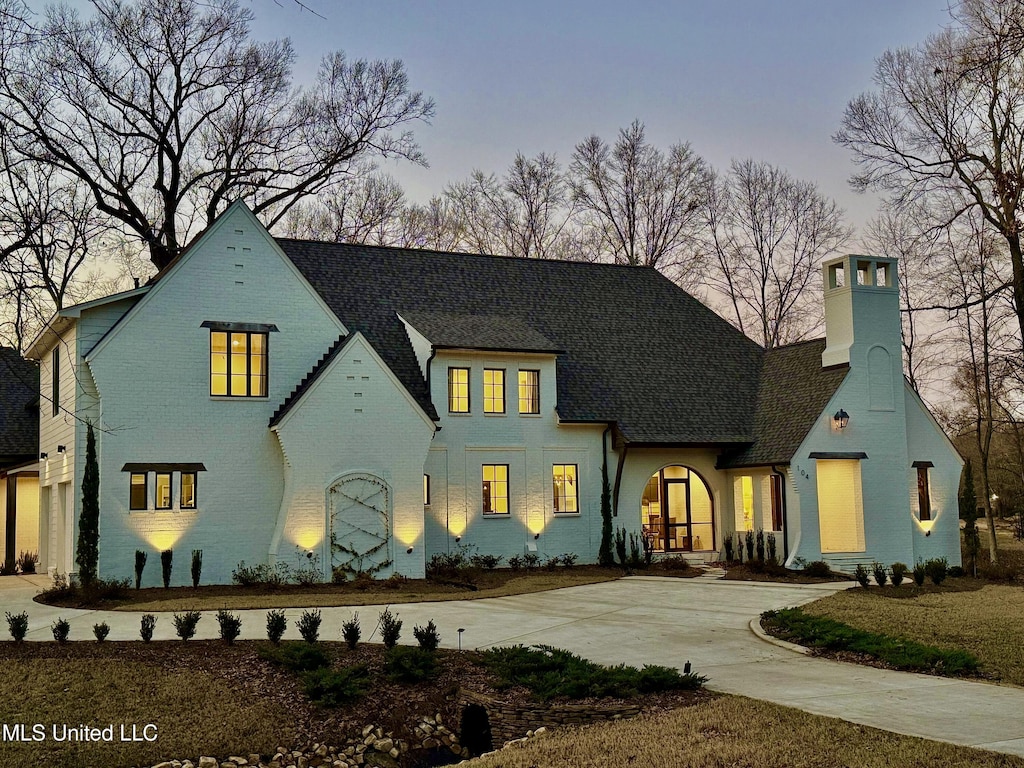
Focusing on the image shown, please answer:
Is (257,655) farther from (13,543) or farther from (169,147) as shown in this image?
(169,147)

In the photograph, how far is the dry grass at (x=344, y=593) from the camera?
61.6ft

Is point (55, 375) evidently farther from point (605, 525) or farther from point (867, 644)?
point (867, 644)

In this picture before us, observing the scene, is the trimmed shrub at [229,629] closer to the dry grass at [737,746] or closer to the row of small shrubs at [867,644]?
the dry grass at [737,746]

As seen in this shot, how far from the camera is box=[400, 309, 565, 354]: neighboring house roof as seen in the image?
86.4 ft

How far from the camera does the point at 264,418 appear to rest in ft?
78.1

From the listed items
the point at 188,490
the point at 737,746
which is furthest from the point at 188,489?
the point at 737,746

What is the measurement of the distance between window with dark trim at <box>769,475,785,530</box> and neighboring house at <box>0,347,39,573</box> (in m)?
19.0

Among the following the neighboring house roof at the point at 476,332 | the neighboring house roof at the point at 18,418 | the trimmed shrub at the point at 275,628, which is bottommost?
the trimmed shrub at the point at 275,628

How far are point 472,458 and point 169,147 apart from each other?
16.7m

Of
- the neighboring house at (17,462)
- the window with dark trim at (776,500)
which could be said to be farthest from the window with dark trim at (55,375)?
the window with dark trim at (776,500)

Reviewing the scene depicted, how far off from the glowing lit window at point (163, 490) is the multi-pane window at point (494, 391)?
26.6 feet

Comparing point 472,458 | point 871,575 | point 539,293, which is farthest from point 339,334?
point 871,575

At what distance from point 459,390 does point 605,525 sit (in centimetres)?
526

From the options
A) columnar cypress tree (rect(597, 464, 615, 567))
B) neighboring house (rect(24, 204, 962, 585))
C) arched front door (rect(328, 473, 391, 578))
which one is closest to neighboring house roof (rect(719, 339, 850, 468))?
neighboring house (rect(24, 204, 962, 585))
